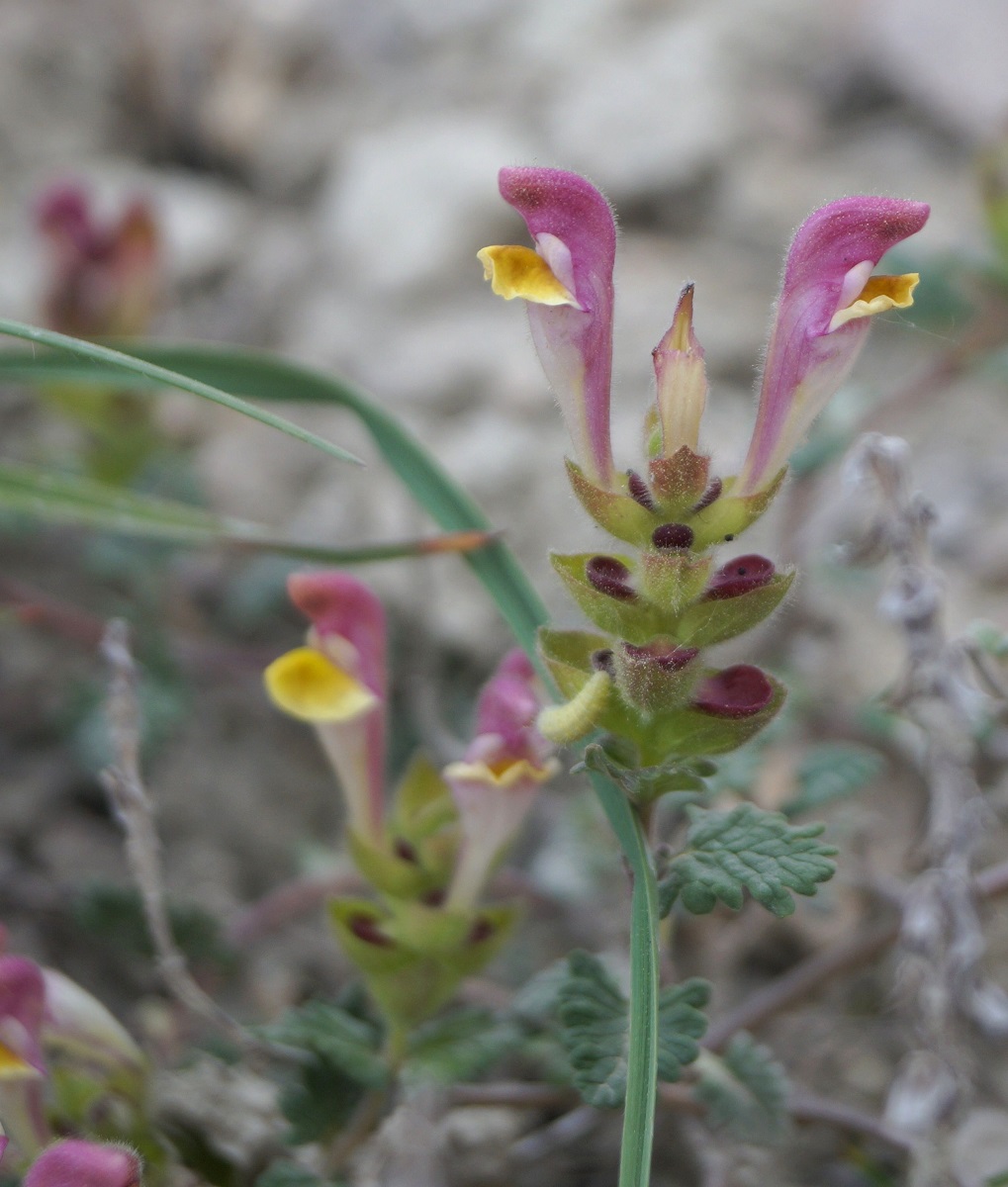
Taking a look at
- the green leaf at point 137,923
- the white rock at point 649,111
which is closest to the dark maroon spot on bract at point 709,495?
the green leaf at point 137,923

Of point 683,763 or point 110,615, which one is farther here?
point 110,615

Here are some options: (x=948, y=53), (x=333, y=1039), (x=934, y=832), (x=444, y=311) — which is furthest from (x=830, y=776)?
(x=948, y=53)

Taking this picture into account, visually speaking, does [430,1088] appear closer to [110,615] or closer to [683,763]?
[683,763]

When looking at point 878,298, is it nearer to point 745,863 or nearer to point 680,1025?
point 745,863

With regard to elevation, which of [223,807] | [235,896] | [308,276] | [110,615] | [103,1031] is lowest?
[103,1031]

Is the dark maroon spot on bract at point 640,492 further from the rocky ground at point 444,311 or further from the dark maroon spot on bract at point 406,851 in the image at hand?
the rocky ground at point 444,311

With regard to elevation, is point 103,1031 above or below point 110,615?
below

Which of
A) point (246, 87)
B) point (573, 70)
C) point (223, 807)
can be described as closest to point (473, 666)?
point (223, 807)

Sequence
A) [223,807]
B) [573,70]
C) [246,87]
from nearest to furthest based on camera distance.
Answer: [223,807] < [573,70] < [246,87]
